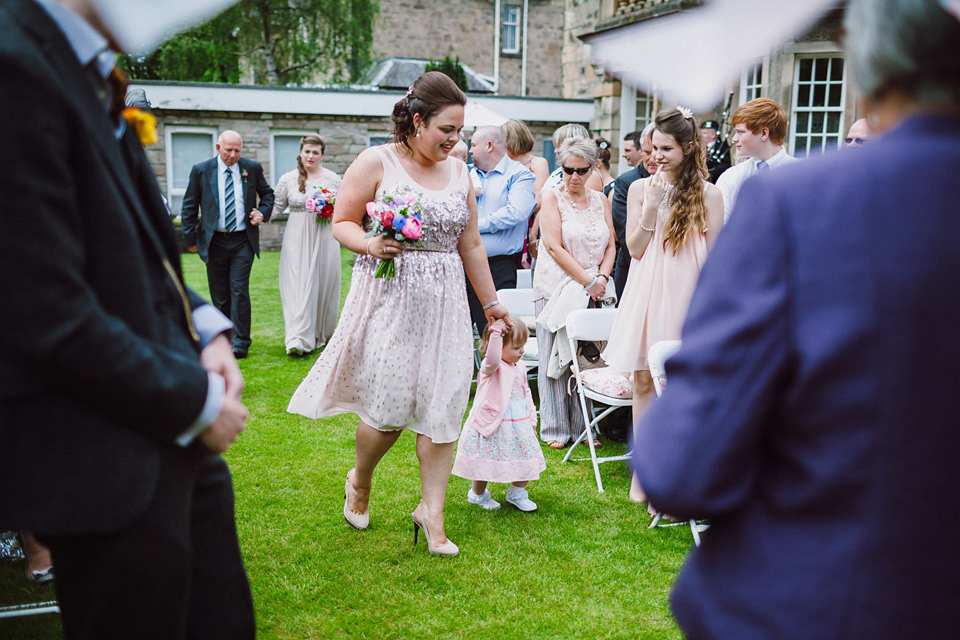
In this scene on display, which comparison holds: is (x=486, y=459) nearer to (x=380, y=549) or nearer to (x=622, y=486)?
(x=380, y=549)

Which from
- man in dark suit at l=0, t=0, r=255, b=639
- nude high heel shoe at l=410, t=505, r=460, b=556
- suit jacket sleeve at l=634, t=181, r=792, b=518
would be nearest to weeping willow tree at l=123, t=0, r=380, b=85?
nude high heel shoe at l=410, t=505, r=460, b=556

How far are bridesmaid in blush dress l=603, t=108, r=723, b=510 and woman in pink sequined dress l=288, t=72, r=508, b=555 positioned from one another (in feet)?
3.75

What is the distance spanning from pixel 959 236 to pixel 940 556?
1.55ft

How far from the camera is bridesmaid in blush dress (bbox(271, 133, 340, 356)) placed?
30.1ft

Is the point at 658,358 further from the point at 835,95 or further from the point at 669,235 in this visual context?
the point at 835,95

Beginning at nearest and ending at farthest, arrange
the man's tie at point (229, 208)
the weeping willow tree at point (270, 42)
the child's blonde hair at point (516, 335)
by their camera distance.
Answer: the child's blonde hair at point (516, 335), the man's tie at point (229, 208), the weeping willow tree at point (270, 42)

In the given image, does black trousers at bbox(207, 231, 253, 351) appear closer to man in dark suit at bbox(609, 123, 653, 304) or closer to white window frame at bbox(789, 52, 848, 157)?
man in dark suit at bbox(609, 123, 653, 304)

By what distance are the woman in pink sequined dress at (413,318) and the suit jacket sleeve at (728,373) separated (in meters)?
2.68

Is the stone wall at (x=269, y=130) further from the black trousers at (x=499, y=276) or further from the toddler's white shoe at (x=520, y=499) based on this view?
the toddler's white shoe at (x=520, y=499)

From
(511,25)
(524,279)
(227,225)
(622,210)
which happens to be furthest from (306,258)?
(511,25)

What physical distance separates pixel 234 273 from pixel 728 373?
820 cm

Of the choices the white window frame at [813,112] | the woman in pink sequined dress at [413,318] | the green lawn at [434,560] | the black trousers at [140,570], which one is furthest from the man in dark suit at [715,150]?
the white window frame at [813,112]

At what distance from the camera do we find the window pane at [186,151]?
21.3 m

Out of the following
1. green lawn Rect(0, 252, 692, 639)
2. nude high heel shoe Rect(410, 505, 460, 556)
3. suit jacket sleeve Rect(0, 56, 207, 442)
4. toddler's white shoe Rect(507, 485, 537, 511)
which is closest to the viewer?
suit jacket sleeve Rect(0, 56, 207, 442)
